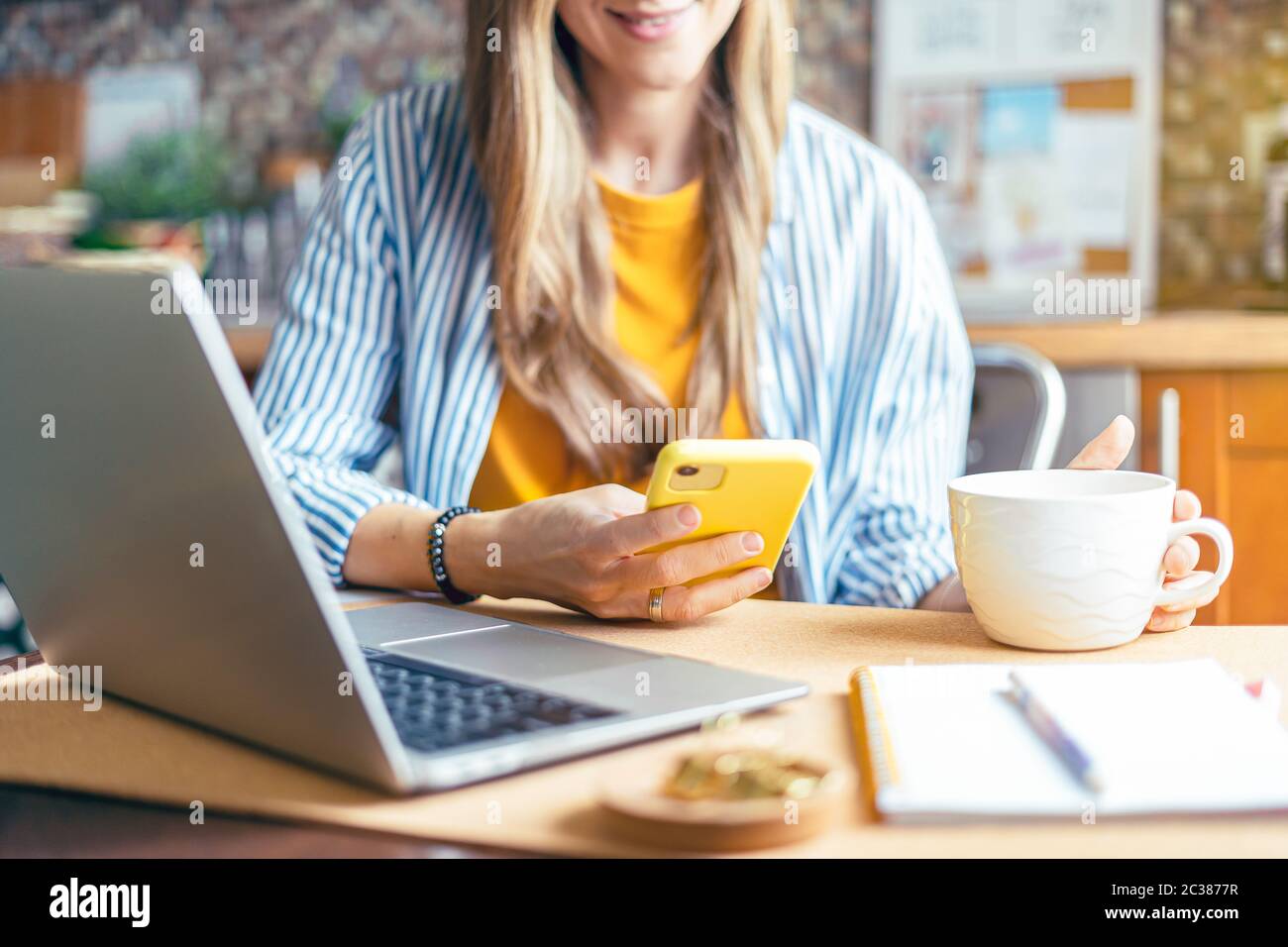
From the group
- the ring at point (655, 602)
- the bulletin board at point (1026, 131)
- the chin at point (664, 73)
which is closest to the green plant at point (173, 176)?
the bulletin board at point (1026, 131)

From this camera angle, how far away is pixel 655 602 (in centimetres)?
80

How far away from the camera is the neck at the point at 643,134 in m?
1.30

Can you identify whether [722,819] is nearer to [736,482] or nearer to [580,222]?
[736,482]

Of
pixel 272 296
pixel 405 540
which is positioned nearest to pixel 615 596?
pixel 405 540

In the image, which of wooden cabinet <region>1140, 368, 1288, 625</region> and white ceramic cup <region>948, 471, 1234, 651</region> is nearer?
white ceramic cup <region>948, 471, 1234, 651</region>

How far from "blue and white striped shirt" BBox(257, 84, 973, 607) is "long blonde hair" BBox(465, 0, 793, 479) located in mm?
37

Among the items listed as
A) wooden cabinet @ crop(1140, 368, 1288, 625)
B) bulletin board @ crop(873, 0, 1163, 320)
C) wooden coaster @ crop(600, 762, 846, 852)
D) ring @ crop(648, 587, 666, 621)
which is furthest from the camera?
bulletin board @ crop(873, 0, 1163, 320)

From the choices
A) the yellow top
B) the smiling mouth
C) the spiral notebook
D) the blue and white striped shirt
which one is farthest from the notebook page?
the smiling mouth

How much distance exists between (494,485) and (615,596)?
1.47ft

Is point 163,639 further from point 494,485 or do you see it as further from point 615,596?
point 494,485

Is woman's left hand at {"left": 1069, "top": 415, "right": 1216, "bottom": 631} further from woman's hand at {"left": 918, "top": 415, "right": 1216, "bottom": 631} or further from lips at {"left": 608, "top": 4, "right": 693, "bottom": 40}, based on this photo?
lips at {"left": 608, "top": 4, "right": 693, "bottom": 40}

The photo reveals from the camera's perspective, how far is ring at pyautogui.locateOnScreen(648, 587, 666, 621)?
0.80 m

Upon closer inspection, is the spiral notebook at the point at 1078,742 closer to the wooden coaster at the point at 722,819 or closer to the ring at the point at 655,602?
the wooden coaster at the point at 722,819

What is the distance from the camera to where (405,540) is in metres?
0.93
